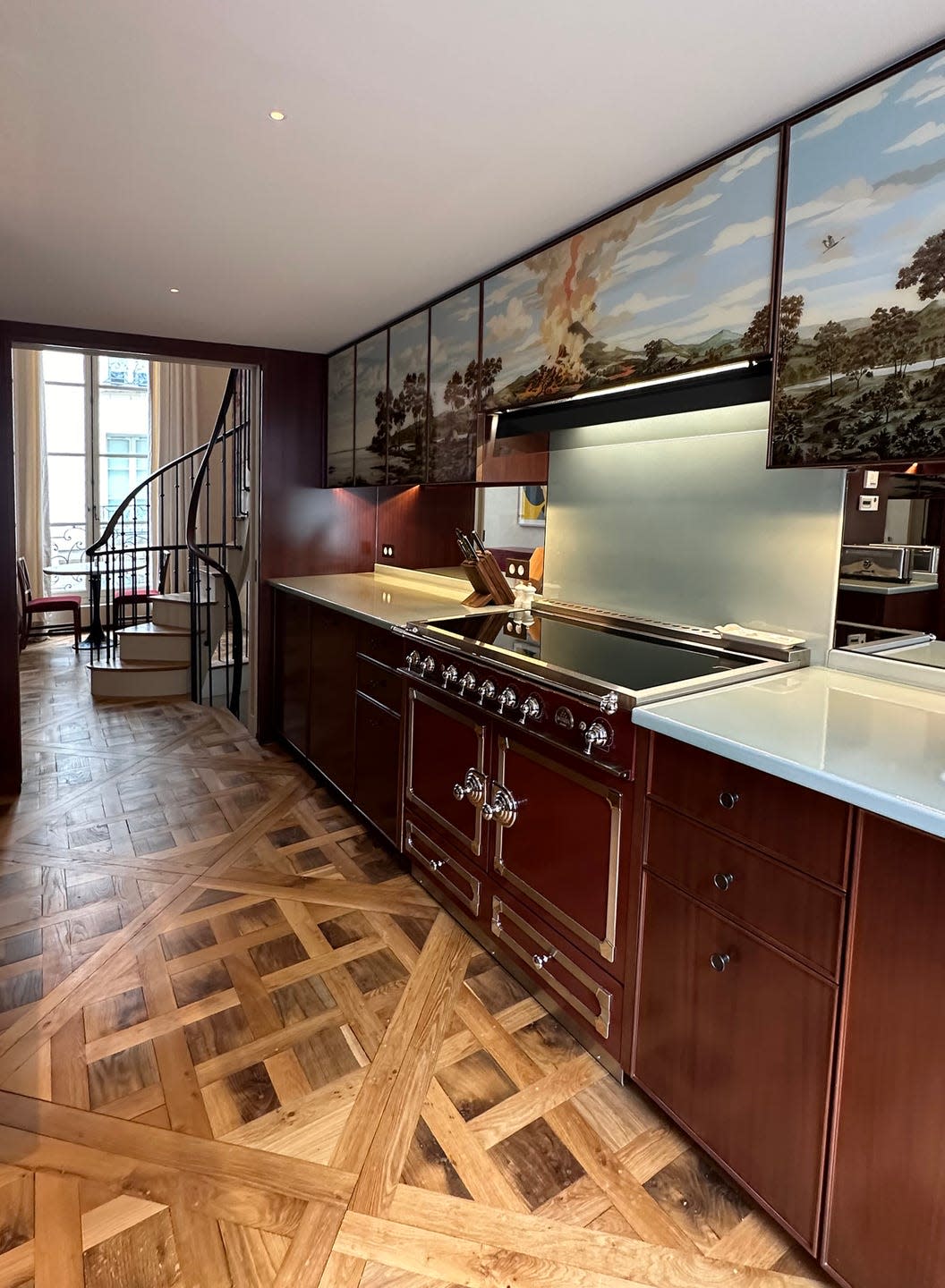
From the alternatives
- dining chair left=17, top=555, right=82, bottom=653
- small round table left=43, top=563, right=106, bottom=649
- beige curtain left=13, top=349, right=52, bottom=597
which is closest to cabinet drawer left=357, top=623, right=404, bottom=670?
small round table left=43, top=563, right=106, bottom=649

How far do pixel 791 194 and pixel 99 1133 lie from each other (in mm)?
2554

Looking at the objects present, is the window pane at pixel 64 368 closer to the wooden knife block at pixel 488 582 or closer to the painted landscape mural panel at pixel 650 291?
the wooden knife block at pixel 488 582

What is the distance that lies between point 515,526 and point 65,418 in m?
6.45

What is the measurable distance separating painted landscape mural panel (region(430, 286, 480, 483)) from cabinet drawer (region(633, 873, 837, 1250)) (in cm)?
184

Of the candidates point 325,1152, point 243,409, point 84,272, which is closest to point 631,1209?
point 325,1152

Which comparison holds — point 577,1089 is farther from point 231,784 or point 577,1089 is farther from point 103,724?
point 103,724

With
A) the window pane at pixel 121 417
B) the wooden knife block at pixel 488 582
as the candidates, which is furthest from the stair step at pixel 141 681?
the window pane at pixel 121 417

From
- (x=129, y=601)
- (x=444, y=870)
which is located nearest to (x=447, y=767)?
(x=444, y=870)

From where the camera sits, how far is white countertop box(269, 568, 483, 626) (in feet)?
10.1

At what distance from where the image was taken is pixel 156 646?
562 cm

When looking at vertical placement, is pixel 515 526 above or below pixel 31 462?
below

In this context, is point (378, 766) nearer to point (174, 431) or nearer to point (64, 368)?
point (174, 431)

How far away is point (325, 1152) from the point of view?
168cm

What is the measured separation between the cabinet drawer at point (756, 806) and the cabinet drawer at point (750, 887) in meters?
0.03
